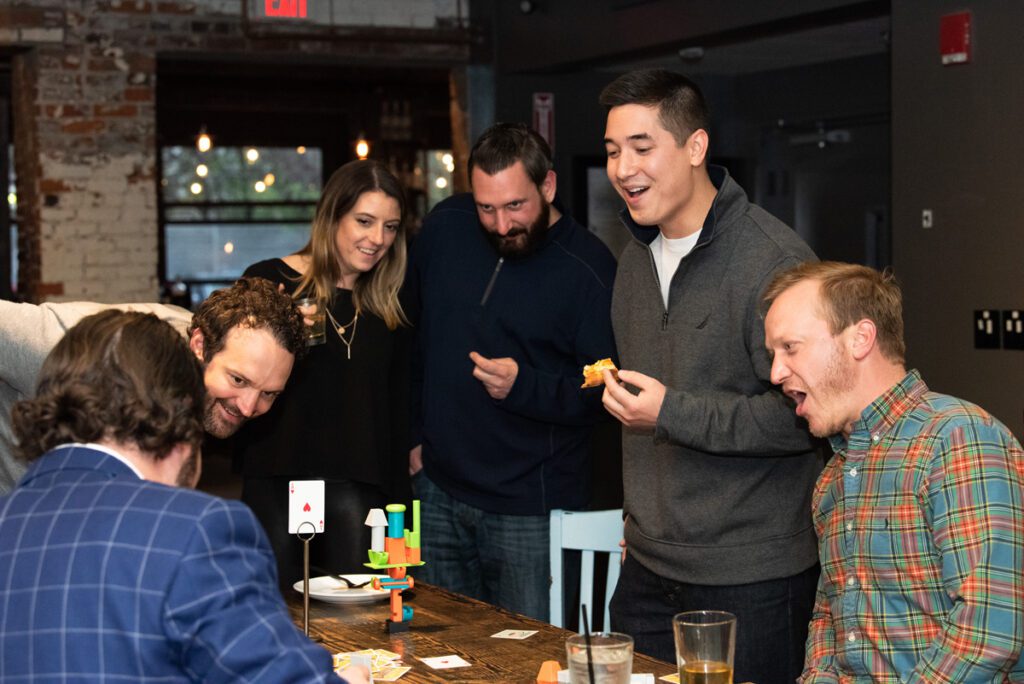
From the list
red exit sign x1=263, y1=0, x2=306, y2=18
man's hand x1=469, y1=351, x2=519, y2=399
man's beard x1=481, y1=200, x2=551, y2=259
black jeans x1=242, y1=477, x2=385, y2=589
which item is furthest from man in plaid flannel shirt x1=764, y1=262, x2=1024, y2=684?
red exit sign x1=263, y1=0, x2=306, y2=18

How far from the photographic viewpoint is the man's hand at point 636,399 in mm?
2574

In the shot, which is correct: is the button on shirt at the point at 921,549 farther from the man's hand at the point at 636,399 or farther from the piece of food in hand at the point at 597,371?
the piece of food in hand at the point at 597,371

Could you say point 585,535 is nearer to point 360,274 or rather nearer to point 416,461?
point 416,461

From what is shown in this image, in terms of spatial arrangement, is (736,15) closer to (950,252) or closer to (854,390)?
(950,252)

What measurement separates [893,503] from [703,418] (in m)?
0.48

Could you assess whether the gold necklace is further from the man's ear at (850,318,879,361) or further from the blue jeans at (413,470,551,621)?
the man's ear at (850,318,879,361)

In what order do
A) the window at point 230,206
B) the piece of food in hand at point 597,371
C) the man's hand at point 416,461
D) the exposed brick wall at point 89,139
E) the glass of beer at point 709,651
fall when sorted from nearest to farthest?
1. the glass of beer at point 709,651
2. the piece of food in hand at point 597,371
3. the man's hand at point 416,461
4. the exposed brick wall at point 89,139
5. the window at point 230,206

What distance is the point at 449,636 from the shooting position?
2.51 metres

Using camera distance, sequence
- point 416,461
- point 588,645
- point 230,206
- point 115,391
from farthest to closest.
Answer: point 230,206 < point 416,461 < point 588,645 < point 115,391

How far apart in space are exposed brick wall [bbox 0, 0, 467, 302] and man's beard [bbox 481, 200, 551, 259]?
4122 millimetres

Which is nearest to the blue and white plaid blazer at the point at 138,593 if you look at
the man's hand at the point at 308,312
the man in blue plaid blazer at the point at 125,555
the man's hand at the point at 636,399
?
the man in blue plaid blazer at the point at 125,555

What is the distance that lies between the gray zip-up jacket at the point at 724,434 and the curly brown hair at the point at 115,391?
4.06ft

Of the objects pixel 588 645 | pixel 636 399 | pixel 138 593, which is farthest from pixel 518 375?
pixel 138 593

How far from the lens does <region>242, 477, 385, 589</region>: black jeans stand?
319cm
